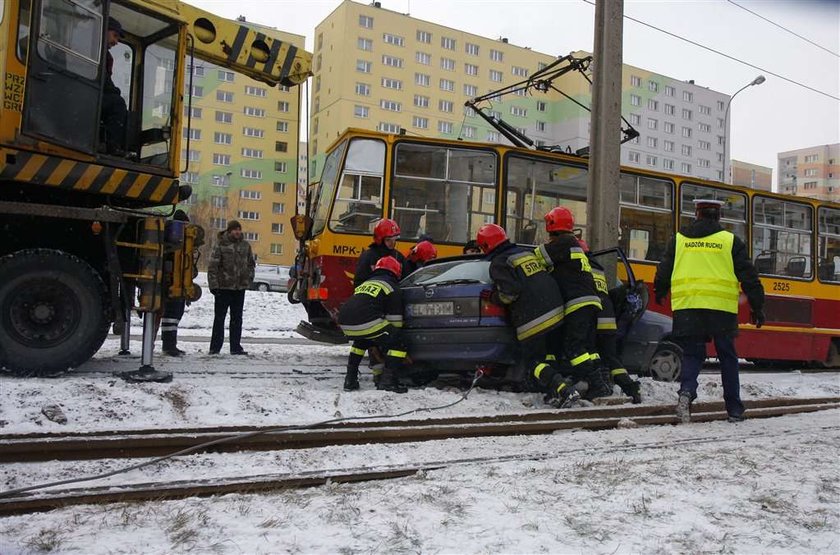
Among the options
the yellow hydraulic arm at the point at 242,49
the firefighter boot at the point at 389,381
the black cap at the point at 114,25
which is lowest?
the firefighter boot at the point at 389,381

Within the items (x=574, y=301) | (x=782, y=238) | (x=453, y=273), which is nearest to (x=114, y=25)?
(x=453, y=273)

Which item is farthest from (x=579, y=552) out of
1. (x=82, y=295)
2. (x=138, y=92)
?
(x=138, y=92)

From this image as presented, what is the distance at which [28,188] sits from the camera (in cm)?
607

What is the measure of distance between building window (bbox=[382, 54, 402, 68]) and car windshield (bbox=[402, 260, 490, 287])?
48618 millimetres

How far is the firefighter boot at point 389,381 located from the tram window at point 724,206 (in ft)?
22.0

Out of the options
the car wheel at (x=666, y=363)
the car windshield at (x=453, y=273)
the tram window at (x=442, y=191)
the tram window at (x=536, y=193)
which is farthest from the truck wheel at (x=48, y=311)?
the car wheel at (x=666, y=363)

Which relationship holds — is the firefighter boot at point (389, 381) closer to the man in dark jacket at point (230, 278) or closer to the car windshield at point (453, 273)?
the car windshield at point (453, 273)

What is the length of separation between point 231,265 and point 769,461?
21.4 ft

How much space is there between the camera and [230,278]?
8.77 m

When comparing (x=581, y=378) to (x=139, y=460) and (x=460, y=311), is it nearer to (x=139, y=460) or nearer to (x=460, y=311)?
(x=460, y=311)

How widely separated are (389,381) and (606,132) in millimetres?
4246

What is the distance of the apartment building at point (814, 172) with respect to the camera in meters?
75.9

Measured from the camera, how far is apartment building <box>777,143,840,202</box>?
249ft

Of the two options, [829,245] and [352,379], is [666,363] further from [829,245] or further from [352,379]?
[829,245]
